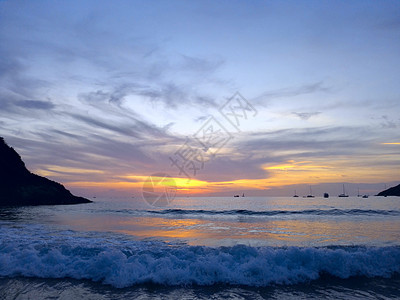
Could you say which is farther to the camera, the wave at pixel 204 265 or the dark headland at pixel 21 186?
the dark headland at pixel 21 186

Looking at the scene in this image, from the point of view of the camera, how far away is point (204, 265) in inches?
344

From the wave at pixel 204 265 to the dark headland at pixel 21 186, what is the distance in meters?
67.3

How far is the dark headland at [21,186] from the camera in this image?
65581mm

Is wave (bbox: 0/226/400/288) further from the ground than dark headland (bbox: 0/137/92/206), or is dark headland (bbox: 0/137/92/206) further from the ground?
dark headland (bbox: 0/137/92/206)

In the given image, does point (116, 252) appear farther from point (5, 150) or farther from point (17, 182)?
point (5, 150)

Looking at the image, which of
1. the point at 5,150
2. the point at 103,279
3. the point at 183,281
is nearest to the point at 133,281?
the point at 103,279

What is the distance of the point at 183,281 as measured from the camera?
8180 millimetres

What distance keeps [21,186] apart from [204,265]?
79.4 m

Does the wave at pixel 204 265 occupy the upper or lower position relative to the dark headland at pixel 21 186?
lower

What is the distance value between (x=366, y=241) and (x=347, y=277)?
23.7 ft

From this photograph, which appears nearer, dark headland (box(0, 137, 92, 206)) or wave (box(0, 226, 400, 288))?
wave (box(0, 226, 400, 288))

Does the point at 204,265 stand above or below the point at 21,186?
below

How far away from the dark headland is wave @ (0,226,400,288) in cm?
6727

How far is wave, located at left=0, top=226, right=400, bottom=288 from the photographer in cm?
833
